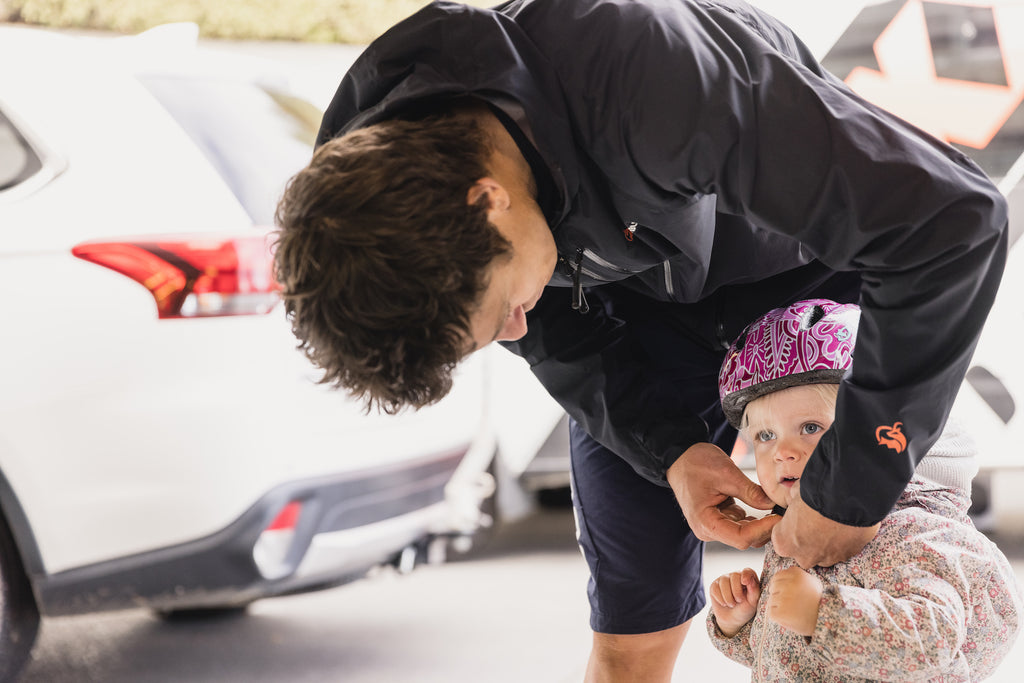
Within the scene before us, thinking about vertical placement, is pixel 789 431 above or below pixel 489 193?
below

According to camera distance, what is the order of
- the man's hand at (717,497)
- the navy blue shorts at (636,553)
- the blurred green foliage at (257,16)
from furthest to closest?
the blurred green foliage at (257,16) → the navy blue shorts at (636,553) → the man's hand at (717,497)

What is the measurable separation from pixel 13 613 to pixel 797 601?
159cm

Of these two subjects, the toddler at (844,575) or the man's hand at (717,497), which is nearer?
the toddler at (844,575)

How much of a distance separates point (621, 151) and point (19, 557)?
158 centimetres

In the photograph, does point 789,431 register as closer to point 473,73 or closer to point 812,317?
point 812,317

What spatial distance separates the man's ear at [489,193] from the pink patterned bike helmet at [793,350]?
0.41m

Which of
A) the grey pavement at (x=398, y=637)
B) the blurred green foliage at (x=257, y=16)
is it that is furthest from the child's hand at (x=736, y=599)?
the blurred green foliage at (x=257, y=16)

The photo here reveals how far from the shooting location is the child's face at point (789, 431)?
1089 mm

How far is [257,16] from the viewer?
254cm

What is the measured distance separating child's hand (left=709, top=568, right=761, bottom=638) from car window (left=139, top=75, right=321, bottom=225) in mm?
1084

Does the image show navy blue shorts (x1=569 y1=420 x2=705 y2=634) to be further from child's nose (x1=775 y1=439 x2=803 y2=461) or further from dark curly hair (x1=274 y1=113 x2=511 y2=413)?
dark curly hair (x1=274 y1=113 x2=511 y2=413)

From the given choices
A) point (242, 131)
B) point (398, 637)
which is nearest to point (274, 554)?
point (398, 637)

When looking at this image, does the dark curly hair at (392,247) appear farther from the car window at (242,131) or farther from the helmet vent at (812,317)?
the car window at (242,131)

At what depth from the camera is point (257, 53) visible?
2.52 m
